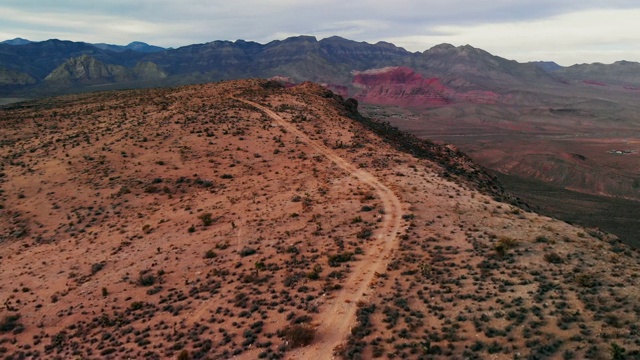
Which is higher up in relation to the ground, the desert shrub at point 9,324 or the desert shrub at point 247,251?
the desert shrub at point 247,251

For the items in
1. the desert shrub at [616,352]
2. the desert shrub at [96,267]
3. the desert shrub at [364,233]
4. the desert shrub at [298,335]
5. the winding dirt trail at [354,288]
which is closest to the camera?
the desert shrub at [616,352]

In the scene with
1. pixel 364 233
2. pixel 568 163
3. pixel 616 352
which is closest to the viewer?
pixel 616 352

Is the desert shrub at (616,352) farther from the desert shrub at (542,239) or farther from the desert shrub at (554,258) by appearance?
the desert shrub at (542,239)

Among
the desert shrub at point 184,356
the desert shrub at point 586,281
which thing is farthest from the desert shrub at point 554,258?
the desert shrub at point 184,356

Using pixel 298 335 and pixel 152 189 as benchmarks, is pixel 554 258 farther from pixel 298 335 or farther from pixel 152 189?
pixel 152 189

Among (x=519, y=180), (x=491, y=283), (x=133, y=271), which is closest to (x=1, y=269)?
(x=133, y=271)

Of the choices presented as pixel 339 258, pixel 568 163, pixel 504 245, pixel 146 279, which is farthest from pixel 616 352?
pixel 568 163
